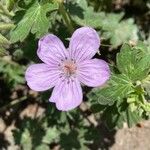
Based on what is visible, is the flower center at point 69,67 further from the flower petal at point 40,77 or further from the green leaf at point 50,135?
the green leaf at point 50,135

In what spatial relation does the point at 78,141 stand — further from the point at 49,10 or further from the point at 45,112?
the point at 49,10

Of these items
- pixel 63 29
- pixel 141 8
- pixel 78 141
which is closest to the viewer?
pixel 63 29

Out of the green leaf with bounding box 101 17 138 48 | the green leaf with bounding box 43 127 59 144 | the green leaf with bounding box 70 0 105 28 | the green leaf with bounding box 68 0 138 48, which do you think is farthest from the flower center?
the green leaf with bounding box 43 127 59 144

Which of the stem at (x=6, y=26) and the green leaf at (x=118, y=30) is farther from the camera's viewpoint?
the green leaf at (x=118, y=30)

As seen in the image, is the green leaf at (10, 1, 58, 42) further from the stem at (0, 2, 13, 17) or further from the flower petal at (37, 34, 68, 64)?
the stem at (0, 2, 13, 17)

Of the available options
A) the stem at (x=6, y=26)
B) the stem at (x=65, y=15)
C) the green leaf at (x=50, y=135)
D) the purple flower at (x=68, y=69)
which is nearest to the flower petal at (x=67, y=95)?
the purple flower at (x=68, y=69)

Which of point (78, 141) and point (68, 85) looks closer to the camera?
point (68, 85)

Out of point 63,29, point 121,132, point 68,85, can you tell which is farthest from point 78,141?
point 68,85

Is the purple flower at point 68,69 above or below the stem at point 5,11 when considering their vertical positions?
below
